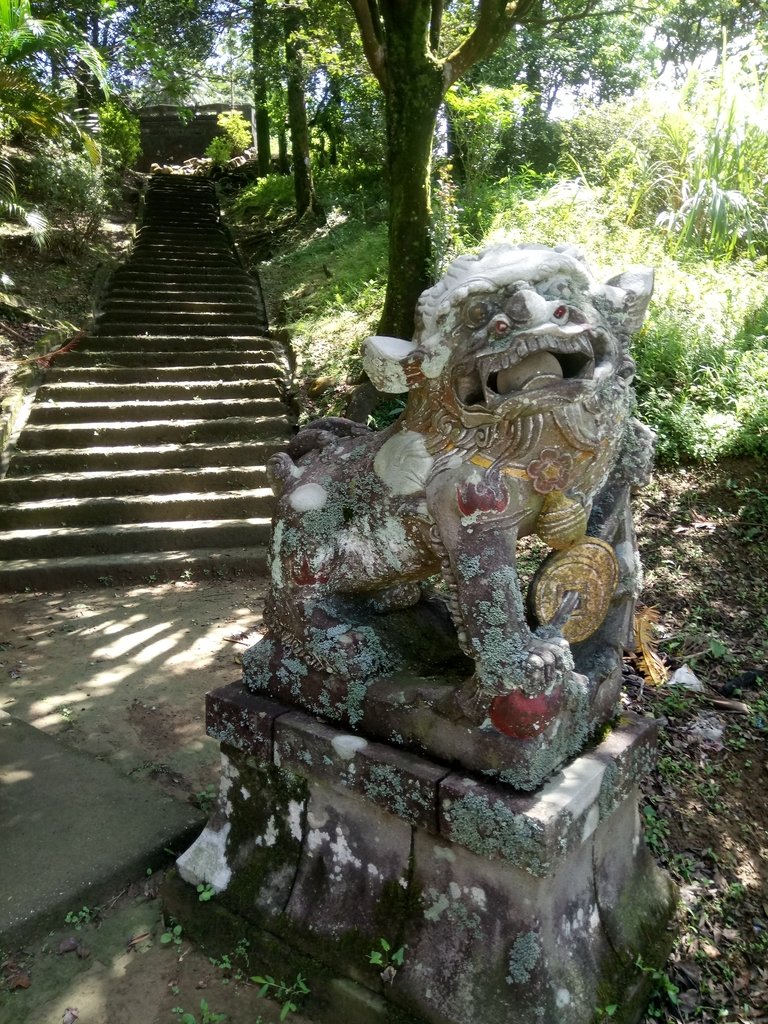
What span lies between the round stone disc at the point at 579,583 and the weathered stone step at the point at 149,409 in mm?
5787

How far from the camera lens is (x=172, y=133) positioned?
69.5 feet

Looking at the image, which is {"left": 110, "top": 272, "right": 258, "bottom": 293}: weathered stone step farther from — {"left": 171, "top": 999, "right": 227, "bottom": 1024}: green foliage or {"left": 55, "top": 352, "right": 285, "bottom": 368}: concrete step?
{"left": 171, "top": 999, "right": 227, "bottom": 1024}: green foliage

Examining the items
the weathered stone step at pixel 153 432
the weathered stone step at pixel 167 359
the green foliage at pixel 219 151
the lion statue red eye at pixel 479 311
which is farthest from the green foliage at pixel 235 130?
the lion statue red eye at pixel 479 311

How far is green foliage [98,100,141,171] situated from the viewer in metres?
15.0

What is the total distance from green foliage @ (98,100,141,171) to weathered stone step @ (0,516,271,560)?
1101 centimetres

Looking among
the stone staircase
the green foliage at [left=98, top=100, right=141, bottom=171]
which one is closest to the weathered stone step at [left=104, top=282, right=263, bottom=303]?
the stone staircase

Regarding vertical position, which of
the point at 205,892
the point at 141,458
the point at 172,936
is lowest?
the point at 141,458

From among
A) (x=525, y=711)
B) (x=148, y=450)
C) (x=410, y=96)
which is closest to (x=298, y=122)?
(x=410, y=96)

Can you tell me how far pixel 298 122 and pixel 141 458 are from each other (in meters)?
8.80

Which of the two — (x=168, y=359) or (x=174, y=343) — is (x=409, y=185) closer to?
(x=168, y=359)

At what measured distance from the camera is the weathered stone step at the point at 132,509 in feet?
19.8

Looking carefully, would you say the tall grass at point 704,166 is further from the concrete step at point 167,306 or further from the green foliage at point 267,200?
the green foliage at point 267,200

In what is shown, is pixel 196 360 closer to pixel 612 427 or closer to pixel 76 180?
pixel 76 180

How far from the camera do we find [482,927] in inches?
72.7
